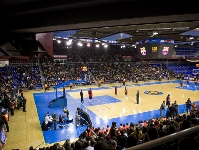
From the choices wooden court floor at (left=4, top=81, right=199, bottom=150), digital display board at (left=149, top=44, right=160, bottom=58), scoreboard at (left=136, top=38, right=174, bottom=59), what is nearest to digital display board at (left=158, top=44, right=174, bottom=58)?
scoreboard at (left=136, top=38, right=174, bottom=59)

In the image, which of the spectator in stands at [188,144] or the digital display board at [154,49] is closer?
the spectator in stands at [188,144]

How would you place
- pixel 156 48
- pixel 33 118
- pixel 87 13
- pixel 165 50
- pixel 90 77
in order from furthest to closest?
1. pixel 90 77
2. pixel 165 50
3. pixel 156 48
4. pixel 33 118
5. pixel 87 13

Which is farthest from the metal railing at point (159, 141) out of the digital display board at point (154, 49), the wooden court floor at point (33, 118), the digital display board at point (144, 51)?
the digital display board at point (144, 51)

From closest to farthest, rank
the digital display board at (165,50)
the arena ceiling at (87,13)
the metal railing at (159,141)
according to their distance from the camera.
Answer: the metal railing at (159,141) → the arena ceiling at (87,13) → the digital display board at (165,50)

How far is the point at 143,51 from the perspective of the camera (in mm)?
21484

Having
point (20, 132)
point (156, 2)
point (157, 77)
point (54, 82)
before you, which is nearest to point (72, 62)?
point (54, 82)

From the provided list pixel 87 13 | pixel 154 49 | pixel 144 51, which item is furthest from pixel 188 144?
pixel 144 51

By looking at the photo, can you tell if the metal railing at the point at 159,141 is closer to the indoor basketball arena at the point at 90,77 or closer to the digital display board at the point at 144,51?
the indoor basketball arena at the point at 90,77

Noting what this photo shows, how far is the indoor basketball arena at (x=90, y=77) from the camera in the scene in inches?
168

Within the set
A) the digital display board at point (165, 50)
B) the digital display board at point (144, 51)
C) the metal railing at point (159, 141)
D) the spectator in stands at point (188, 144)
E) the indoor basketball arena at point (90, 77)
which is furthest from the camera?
the digital display board at point (144, 51)

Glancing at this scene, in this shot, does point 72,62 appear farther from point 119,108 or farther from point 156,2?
point 156,2

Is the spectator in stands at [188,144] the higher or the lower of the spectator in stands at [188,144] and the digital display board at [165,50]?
the lower

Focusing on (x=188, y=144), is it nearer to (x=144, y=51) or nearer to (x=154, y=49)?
(x=154, y=49)

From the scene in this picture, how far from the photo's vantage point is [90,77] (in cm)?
3578
